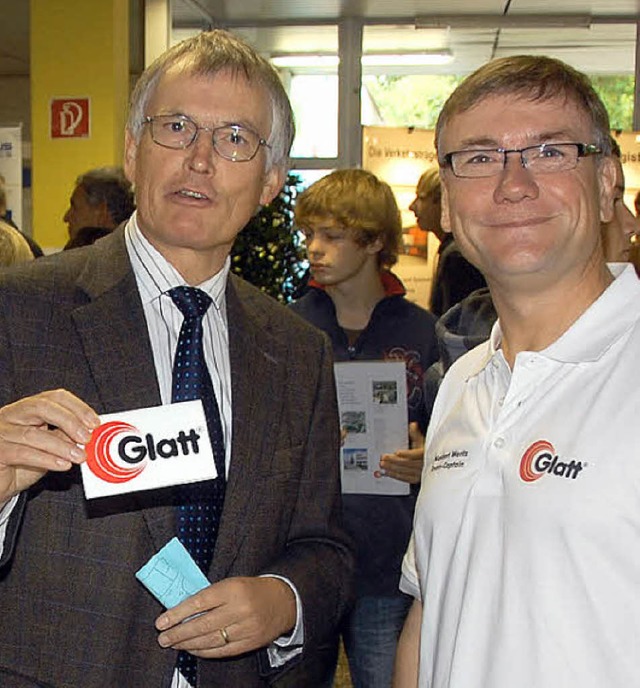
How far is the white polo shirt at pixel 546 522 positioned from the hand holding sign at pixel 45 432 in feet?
2.00

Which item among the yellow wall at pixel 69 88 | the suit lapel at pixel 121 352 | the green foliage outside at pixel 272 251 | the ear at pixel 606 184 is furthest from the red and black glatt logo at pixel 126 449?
the yellow wall at pixel 69 88

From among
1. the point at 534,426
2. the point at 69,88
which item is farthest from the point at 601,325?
the point at 69,88

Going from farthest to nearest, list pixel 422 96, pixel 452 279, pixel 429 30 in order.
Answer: pixel 422 96 → pixel 429 30 → pixel 452 279

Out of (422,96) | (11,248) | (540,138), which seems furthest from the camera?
(422,96)

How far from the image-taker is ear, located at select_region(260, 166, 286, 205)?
2.13 meters

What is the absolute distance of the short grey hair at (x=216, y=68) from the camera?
198cm

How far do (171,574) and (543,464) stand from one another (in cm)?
65

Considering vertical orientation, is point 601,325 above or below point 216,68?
below

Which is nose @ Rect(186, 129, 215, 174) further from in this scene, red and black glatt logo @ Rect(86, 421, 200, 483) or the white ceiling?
the white ceiling

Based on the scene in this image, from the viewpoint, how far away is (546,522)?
1.48 m

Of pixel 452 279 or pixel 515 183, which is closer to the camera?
pixel 515 183

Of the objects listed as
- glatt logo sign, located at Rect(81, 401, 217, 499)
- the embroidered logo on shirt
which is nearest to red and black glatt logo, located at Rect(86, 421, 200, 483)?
glatt logo sign, located at Rect(81, 401, 217, 499)

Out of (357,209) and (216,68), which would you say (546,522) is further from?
(357,209)

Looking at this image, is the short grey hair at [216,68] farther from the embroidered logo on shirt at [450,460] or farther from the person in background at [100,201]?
the person in background at [100,201]
